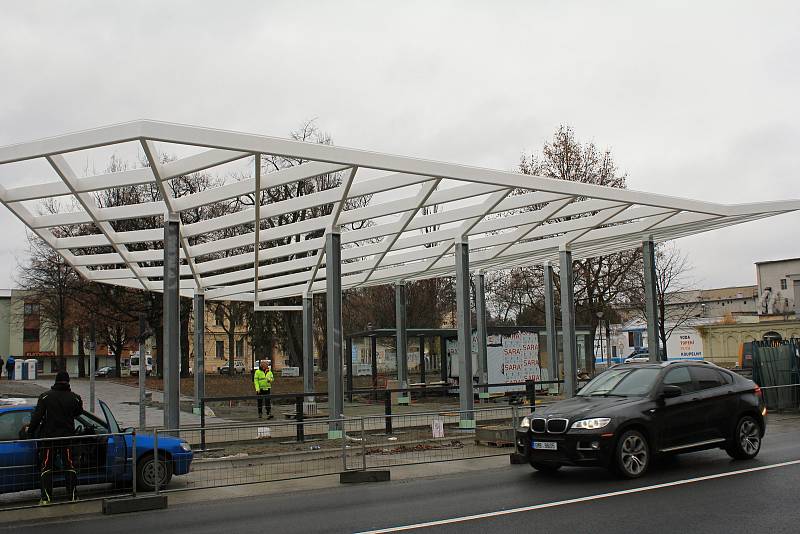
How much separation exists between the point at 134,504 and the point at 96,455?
47.7 inches

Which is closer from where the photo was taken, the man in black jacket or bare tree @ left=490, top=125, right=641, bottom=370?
the man in black jacket

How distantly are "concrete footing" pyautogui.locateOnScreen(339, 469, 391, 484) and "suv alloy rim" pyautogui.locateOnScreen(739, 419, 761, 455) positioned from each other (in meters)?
5.36

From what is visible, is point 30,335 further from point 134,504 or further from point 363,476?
point 134,504

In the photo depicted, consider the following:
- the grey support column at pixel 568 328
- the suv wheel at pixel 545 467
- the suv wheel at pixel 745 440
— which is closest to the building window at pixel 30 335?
the grey support column at pixel 568 328

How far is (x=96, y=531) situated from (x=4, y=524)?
1.50 m

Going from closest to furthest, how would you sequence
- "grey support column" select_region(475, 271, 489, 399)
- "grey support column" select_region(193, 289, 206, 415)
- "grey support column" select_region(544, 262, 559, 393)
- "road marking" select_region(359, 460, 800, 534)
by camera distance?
"road marking" select_region(359, 460, 800, 534), "grey support column" select_region(193, 289, 206, 415), "grey support column" select_region(544, 262, 559, 393), "grey support column" select_region(475, 271, 489, 399)

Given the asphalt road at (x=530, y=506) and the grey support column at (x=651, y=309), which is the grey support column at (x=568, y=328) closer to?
the grey support column at (x=651, y=309)

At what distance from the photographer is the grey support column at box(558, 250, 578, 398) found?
1986 centimetres

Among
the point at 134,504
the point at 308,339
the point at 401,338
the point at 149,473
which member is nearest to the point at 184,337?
the point at 308,339

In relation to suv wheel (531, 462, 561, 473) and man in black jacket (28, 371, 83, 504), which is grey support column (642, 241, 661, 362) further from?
man in black jacket (28, 371, 83, 504)

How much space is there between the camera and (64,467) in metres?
10.0

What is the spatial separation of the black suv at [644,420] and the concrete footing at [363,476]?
80.9 inches

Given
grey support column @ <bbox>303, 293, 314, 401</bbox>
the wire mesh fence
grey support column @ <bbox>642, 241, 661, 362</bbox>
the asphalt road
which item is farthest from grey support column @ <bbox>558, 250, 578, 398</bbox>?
grey support column @ <bbox>303, 293, 314, 401</bbox>

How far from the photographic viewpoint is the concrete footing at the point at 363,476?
36.9ft
